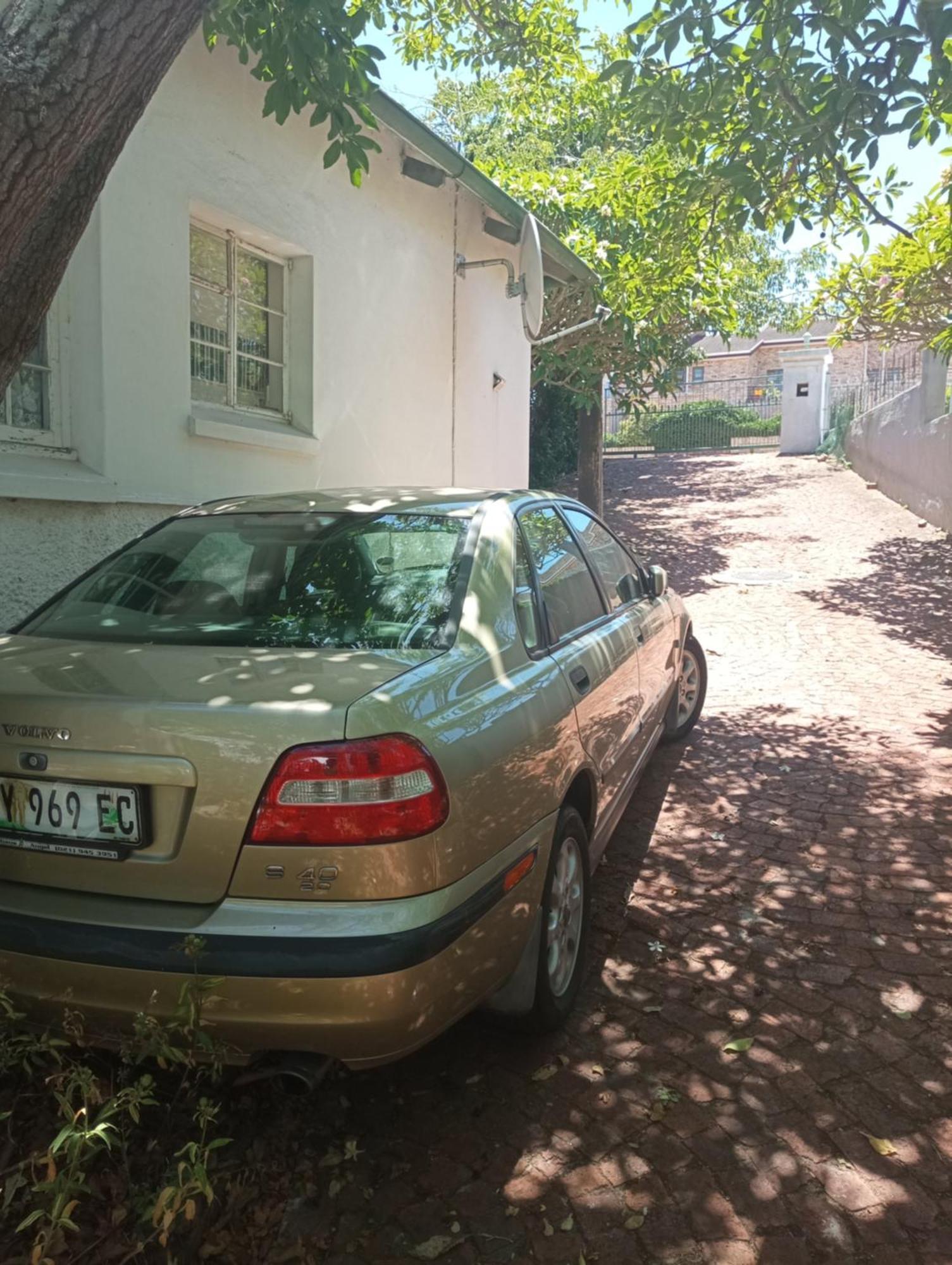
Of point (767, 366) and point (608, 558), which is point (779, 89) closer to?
point (608, 558)

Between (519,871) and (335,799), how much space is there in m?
0.66

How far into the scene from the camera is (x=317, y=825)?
2.14 m

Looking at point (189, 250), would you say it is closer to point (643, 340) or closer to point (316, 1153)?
point (316, 1153)

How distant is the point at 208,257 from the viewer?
6531 mm

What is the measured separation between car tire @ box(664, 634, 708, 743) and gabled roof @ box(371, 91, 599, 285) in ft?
13.4

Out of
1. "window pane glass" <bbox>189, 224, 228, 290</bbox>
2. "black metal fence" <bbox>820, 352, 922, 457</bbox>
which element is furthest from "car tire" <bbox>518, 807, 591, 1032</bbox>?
"black metal fence" <bbox>820, 352, 922, 457</bbox>

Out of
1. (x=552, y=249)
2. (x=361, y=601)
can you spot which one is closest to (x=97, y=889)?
(x=361, y=601)


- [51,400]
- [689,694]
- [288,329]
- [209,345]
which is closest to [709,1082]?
[689,694]

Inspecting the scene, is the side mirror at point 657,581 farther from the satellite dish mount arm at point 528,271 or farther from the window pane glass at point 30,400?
the satellite dish mount arm at point 528,271

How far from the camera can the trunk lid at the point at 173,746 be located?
7.11 ft

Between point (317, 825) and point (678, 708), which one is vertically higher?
point (317, 825)

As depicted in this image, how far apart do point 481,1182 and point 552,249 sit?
9397 mm

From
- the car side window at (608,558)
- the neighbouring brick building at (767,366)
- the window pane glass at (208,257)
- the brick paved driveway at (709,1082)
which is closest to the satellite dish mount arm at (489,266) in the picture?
the window pane glass at (208,257)

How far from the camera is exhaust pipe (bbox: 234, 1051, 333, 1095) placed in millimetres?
2207
